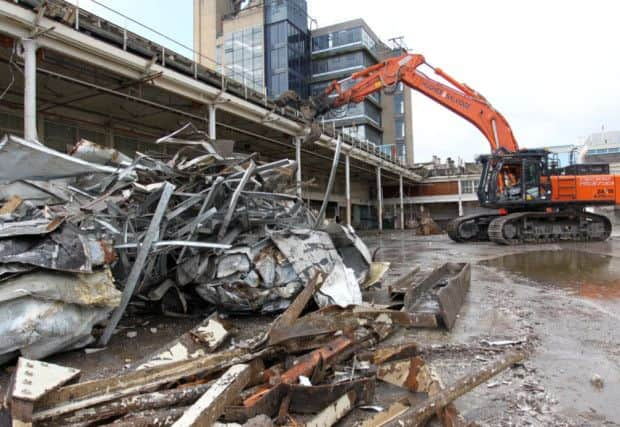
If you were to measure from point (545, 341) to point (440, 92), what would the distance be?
44.3 ft

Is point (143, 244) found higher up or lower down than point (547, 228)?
higher up

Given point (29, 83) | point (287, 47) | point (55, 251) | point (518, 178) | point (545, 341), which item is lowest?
point (545, 341)

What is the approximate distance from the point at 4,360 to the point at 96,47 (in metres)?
8.98

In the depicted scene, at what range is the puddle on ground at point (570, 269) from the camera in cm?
630

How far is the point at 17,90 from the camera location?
12453mm

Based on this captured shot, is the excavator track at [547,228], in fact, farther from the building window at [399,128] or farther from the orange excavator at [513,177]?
the building window at [399,128]

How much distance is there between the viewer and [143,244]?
150 inches

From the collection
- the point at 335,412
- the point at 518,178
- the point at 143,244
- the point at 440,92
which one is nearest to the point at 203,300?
the point at 143,244

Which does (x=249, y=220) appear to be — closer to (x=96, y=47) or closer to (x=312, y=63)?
(x=96, y=47)

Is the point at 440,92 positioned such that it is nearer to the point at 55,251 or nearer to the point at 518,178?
the point at 518,178

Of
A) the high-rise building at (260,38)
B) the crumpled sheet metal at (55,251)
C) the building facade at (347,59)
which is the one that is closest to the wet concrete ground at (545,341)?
the crumpled sheet metal at (55,251)

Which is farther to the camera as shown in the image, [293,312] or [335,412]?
[293,312]

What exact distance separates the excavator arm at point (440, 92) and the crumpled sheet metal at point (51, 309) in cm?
1290

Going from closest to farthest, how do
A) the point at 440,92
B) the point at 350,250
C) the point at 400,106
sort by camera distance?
the point at 350,250
the point at 440,92
the point at 400,106
